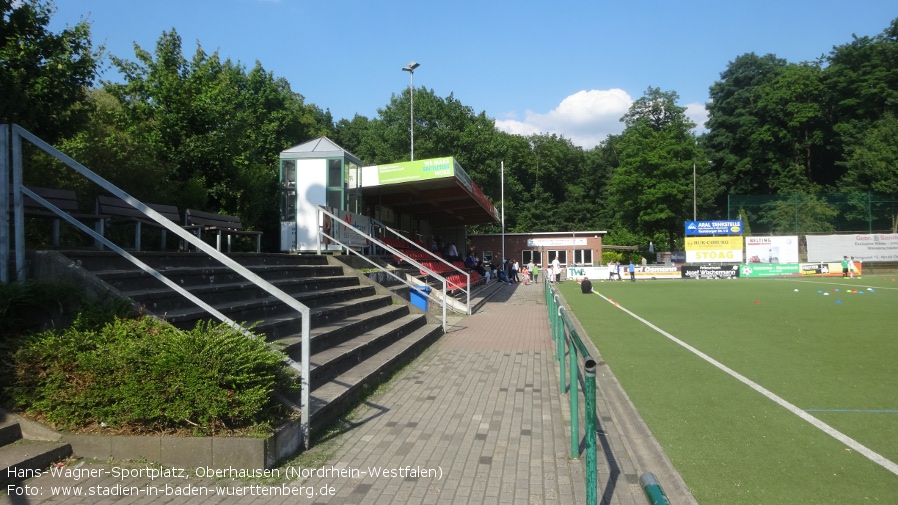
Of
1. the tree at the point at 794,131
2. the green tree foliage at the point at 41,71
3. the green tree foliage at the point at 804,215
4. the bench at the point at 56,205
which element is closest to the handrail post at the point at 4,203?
the bench at the point at 56,205

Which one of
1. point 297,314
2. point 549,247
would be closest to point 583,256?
point 549,247

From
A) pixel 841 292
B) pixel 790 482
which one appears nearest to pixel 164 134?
pixel 790 482

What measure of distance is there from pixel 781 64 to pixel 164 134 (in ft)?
246

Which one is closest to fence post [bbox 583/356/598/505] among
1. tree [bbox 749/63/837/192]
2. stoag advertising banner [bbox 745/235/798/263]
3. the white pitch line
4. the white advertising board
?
the white pitch line

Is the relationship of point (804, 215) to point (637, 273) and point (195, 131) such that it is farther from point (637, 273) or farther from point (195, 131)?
point (195, 131)

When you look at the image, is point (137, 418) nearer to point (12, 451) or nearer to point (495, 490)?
point (12, 451)

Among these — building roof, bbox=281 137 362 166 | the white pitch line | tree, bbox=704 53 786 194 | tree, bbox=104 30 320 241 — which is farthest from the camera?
tree, bbox=704 53 786 194

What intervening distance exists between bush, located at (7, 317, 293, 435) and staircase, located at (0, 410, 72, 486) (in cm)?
18

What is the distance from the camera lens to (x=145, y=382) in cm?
452

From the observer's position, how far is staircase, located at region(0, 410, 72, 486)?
155 inches

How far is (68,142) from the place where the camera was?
1406cm

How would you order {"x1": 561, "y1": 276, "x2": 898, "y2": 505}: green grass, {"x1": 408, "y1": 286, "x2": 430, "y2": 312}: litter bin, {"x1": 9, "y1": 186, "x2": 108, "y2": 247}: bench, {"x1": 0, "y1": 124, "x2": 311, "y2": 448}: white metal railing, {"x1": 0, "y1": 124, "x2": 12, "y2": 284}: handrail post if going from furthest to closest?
1. {"x1": 408, "y1": 286, "x2": 430, "y2": 312}: litter bin
2. {"x1": 9, "y1": 186, "x2": 108, "y2": 247}: bench
3. {"x1": 0, "y1": 124, "x2": 12, "y2": 284}: handrail post
4. {"x1": 0, "y1": 124, "x2": 311, "y2": 448}: white metal railing
5. {"x1": 561, "y1": 276, "x2": 898, "y2": 505}: green grass

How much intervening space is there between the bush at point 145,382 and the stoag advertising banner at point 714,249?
142 feet

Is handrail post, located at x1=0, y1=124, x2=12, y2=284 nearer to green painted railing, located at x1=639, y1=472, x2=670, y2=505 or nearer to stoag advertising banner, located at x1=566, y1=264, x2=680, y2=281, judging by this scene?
green painted railing, located at x1=639, y1=472, x2=670, y2=505
